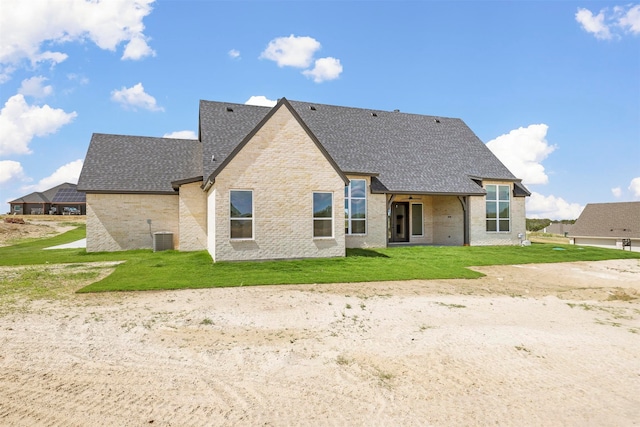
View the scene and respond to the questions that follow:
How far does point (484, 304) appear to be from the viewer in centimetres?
970

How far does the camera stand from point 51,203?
60844mm

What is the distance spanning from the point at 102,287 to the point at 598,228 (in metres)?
46.3

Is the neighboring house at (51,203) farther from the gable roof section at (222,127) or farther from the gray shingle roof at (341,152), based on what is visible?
the gable roof section at (222,127)

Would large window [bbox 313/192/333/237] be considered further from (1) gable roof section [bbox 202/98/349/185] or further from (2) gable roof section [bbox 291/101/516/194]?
(2) gable roof section [bbox 291/101/516/194]

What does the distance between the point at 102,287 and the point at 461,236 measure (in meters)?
20.4

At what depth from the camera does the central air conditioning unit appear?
19406 millimetres

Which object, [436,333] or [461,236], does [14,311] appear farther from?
[461,236]

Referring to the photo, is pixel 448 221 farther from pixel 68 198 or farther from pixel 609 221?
pixel 68 198

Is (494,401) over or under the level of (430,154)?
under

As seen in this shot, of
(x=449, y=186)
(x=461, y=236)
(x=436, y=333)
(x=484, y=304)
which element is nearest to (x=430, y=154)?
(x=449, y=186)

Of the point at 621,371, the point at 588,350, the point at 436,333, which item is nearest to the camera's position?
the point at 621,371

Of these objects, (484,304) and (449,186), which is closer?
(484,304)

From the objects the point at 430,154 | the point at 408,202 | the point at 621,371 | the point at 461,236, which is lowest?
the point at 621,371

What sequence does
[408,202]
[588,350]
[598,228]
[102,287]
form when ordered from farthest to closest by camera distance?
[598,228]
[408,202]
[102,287]
[588,350]
